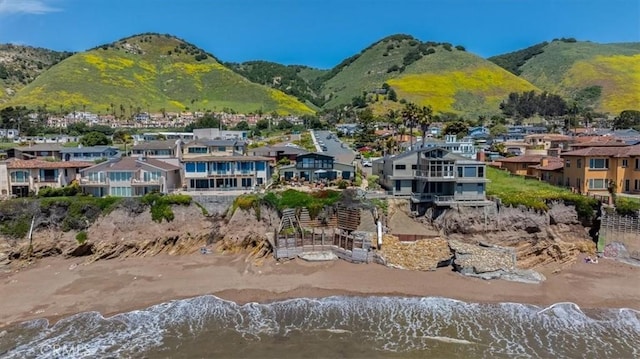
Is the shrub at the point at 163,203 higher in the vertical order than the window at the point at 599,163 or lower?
lower

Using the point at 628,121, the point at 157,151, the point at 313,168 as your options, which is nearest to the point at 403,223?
the point at 313,168

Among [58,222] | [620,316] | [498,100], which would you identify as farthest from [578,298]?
[498,100]

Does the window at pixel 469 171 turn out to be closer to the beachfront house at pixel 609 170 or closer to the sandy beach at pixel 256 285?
the beachfront house at pixel 609 170

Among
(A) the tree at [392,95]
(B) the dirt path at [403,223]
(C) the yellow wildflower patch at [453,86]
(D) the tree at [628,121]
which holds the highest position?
(C) the yellow wildflower patch at [453,86]

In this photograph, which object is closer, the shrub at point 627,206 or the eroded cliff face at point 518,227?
the shrub at point 627,206

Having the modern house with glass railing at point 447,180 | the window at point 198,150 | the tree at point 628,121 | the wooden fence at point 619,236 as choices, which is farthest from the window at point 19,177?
the tree at point 628,121

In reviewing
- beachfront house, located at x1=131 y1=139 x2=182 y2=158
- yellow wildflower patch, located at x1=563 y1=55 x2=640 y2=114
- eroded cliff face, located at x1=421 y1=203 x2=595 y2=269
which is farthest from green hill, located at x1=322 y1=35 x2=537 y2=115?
eroded cliff face, located at x1=421 y1=203 x2=595 y2=269

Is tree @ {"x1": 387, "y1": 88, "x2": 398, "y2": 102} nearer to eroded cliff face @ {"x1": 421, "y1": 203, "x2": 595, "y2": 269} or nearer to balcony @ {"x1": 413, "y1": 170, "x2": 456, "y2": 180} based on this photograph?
balcony @ {"x1": 413, "y1": 170, "x2": 456, "y2": 180}

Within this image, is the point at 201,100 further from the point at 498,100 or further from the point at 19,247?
the point at 19,247
